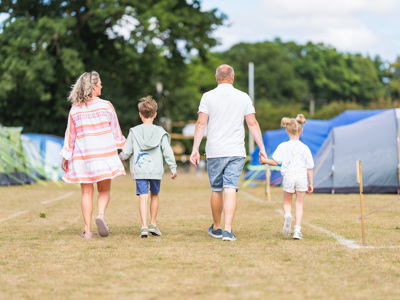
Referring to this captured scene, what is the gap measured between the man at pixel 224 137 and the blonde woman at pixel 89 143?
997 mm

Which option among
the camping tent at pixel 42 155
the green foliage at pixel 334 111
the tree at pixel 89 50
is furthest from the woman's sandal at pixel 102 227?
the green foliage at pixel 334 111

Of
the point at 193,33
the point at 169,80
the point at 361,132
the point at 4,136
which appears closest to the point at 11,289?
the point at 361,132

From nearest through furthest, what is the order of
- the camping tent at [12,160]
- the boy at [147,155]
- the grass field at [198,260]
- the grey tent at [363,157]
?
the grass field at [198,260] < the boy at [147,155] < the grey tent at [363,157] < the camping tent at [12,160]

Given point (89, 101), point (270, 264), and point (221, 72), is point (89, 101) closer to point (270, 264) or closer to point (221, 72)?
point (221, 72)

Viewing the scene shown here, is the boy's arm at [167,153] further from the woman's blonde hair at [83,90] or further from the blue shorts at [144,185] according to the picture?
the woman's blonde hair at [83,90]

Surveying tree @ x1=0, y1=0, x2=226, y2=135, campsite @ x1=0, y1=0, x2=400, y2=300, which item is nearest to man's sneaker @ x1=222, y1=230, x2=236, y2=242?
campsite @ x1=0, y1=0, x2=400, y2=300

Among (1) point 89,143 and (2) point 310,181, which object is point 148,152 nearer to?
(1) point 89,143

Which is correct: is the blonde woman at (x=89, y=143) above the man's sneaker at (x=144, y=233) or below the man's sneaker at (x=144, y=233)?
above

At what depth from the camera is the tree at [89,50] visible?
27.0 metres

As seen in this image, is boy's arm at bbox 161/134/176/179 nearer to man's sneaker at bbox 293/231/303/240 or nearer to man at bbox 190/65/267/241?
man at bbox 190/65/267/241

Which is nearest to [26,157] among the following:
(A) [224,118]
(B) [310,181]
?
(A) [224,118]

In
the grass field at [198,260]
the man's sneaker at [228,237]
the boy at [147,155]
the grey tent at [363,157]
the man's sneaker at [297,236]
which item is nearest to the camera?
the grass field at [198,260]

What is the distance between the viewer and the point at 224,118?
7.43m

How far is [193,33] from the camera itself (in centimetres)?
3017
